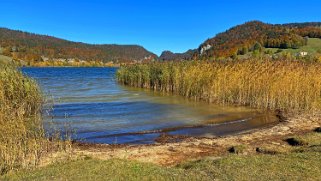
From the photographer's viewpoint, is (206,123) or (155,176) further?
(206,123)

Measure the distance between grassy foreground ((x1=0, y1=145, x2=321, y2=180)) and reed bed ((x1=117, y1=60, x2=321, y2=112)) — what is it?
11.0 metres

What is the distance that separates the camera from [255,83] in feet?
66.8

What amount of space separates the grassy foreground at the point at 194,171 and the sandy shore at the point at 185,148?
5.15 feet

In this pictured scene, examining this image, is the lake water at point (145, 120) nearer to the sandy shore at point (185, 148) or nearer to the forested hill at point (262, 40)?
the sandy shore at point (185, 148)

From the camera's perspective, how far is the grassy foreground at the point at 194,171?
266 inches

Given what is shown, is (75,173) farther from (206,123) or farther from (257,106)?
(257,106)

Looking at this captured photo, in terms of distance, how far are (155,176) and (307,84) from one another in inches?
551

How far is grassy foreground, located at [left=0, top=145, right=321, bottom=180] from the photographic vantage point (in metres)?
6.75

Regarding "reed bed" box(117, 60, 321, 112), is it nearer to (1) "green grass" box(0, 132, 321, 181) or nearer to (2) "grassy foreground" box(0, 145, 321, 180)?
(1) "green grass" box(0, 132, 321, 181)

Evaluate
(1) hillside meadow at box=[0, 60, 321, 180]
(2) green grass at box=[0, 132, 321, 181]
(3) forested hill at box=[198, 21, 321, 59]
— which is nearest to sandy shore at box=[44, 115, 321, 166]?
(1) hillside meadow at box=[0, 60, 321, 180]

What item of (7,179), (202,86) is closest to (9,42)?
(202,86)

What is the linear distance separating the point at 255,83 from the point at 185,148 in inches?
413

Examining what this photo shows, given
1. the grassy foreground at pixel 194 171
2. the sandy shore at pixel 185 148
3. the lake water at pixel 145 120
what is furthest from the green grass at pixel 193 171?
the lake water at pixel 145 120

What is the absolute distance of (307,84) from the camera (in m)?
18.5
